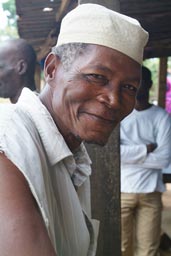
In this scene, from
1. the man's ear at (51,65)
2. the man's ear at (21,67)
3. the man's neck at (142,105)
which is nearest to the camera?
the man's ear at (51,65)

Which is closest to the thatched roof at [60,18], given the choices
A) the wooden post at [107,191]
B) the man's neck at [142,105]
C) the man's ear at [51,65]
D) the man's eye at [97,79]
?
the man's neck at [142,105]

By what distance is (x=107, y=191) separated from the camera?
7.25 feet

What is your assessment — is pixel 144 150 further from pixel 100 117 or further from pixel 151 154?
pixel 100 117

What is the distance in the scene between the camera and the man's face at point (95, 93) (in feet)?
3.61

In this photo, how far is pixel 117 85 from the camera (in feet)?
3.67

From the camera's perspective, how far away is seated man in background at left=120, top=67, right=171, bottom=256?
11.4 ft

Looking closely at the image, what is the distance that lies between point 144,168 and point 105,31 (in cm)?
258

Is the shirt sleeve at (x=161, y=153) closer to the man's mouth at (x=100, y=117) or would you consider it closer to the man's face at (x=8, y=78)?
the man's face at (x=8, y=78)

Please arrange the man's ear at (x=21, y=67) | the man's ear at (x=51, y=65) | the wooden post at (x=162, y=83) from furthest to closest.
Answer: the wooden post at (x=162, y=83)
the man's ear at (x=21, y=67)
the man's ear at (x=51, y=65)

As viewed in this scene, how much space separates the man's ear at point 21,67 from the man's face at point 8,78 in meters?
0.03

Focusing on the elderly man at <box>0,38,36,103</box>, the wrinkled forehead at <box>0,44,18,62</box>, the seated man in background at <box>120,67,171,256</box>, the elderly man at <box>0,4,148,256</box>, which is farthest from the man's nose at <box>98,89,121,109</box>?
the seated man in background at <box>120,67,171,256</box>

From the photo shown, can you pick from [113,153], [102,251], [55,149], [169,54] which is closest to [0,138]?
[55,149]

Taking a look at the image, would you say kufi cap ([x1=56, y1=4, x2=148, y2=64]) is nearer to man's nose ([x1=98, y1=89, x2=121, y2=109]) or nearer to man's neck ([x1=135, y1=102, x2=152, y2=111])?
man's nose ([x1=98, y1=89, x2=121, y2=109])

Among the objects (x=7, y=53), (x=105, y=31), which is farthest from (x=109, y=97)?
(x=7, y=53)
